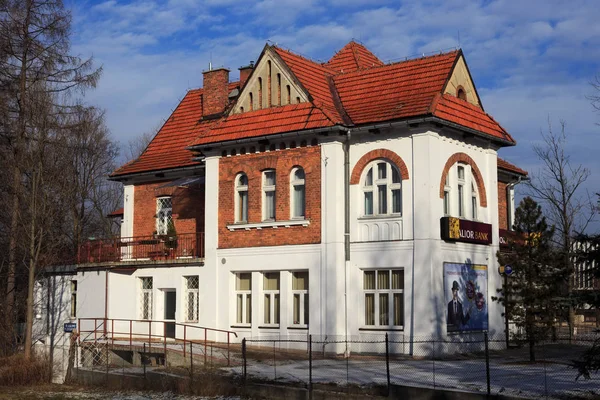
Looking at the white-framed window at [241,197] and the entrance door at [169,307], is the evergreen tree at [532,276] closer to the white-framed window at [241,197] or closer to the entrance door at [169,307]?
the white-framed window at [241,197]

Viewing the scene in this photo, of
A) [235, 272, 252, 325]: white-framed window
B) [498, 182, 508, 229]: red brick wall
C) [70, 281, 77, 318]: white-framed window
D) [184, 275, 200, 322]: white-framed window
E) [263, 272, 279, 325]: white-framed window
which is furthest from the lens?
[70, 281, 77, 318]: white-framed window

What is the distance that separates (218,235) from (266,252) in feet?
7.67

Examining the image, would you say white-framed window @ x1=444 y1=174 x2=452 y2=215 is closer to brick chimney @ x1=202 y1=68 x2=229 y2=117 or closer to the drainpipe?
the drainpipe

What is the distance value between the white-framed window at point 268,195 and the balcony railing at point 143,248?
3.43 metres

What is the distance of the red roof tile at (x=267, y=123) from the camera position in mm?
27266

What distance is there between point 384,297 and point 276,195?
5.15m

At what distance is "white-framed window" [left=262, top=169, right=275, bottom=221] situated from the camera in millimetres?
28781

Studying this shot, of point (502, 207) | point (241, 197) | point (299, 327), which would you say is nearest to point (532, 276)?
point (299, 327)

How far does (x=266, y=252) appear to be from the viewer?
28.4m

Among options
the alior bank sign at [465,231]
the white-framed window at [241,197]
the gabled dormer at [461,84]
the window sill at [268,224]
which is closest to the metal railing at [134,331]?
the window sill at [268,224]

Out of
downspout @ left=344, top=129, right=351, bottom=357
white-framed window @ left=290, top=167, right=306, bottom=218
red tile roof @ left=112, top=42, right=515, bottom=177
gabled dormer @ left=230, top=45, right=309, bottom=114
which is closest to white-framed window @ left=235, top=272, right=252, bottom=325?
white-framed window @ left=290, top=167, right=306, bottom=218

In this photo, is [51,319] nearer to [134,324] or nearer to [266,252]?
[134,324]

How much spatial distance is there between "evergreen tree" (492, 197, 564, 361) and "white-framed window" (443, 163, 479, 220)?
8.05 ft

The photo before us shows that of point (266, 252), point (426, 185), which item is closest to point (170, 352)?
point (266, 252)
